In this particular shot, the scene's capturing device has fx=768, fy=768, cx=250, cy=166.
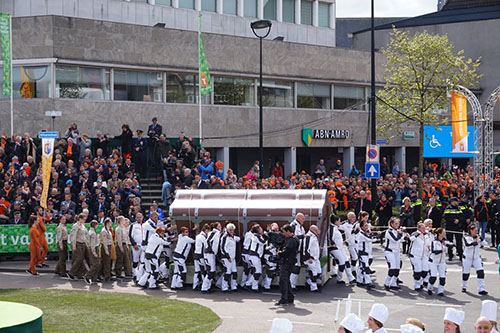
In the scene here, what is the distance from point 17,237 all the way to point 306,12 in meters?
28.1

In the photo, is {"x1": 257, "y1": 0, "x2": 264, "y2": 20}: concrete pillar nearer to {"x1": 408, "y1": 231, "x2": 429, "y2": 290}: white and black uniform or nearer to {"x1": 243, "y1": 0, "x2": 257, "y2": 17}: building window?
{"x1": 243, "y1": 0, "x2": 257, "y2": 17}: building window

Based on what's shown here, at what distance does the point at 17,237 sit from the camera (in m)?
23.3

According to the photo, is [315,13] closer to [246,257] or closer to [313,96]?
[313,96]

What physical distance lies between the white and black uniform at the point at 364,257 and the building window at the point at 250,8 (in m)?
25.7

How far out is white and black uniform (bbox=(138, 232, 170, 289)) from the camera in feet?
62.7

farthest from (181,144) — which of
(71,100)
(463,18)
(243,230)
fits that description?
(463,18)

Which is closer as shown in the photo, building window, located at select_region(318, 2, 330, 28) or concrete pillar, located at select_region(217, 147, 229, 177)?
concrete pillar, located at select_region(217, 147, 229, 177)

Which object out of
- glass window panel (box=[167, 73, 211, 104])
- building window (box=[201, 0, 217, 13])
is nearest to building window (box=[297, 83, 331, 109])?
building window (box=[201, 0, 217, 13])

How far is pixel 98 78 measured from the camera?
1318 inches

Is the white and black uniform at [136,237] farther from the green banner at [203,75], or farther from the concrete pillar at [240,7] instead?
the concrete pillar at [240,7]

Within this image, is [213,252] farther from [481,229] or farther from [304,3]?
[304,3]

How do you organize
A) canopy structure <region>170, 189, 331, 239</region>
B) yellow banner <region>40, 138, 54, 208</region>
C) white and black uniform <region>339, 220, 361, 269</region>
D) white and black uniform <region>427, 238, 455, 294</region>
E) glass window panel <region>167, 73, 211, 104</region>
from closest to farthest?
white and black uniform <region>427, 238, 455, 294</region> < canopy structure <region>170, 189, 331, 239</region> < white and black uniform <region>339, 220, 361, 269</region> < yellow banner <region>40, 138, 54, 208</region> < glass window panel <region>167, 73, 211, 104</region>

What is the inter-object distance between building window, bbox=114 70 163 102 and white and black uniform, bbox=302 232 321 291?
1778cm

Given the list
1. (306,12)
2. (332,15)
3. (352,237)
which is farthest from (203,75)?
(332,15)
